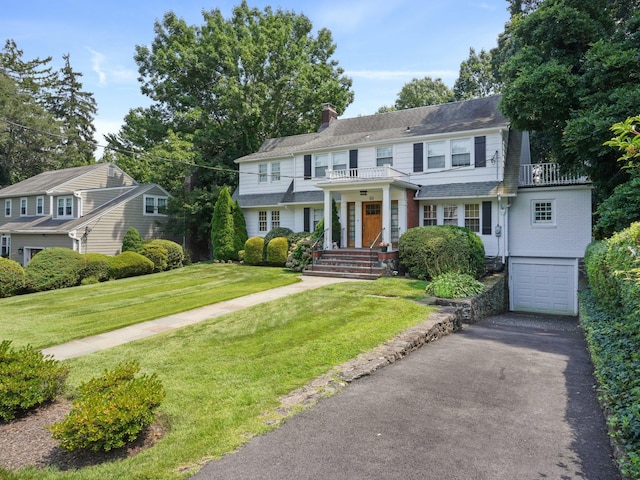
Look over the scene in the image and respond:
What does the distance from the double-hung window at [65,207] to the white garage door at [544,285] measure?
25397 mm

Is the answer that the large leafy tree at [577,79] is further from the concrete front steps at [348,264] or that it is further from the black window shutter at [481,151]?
the concrete front steps at [348,264]

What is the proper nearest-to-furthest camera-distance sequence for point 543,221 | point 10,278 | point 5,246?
1. point 10,278
2. point 543,221
3. point 5,246

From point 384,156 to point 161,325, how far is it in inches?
544

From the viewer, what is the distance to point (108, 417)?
3428 mm

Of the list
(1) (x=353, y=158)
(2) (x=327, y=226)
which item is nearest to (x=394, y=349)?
(2) (x=327, y=226)

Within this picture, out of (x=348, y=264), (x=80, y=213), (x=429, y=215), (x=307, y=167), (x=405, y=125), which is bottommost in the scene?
(x=348, y=264)

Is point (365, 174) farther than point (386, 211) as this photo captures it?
Yes

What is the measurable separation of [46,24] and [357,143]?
42.9 ft

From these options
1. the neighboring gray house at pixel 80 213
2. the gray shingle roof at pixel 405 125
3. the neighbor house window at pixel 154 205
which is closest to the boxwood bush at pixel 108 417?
the gray shingle roof at pixel 405 125

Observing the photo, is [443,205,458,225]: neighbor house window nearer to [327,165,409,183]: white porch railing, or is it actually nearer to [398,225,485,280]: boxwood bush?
[327,165,409,183]: white porch railing

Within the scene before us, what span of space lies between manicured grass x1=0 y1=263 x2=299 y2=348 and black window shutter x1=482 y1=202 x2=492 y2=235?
8619 mm

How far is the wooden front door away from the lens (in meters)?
18.1

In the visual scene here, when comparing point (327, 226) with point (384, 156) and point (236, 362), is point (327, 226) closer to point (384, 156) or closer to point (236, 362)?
point (384, 156)

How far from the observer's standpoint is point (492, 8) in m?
11.5
